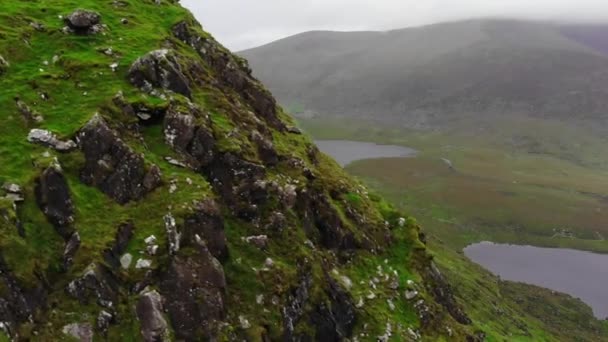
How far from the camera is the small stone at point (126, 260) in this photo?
27253 millimetres

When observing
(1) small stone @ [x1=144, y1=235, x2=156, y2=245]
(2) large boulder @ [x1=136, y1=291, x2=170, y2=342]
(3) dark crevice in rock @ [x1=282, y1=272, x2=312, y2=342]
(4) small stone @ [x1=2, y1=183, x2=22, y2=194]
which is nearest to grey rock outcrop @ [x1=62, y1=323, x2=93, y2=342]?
(2) large boulder @ [x1=136, y1=291, x2=170, y2=342]

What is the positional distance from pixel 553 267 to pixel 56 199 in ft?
513

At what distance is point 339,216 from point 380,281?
5692 millimetres

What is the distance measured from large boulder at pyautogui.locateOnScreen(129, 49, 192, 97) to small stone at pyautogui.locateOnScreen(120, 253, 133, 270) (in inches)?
517

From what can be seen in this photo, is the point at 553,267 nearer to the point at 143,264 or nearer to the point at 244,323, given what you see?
the point at 244,323

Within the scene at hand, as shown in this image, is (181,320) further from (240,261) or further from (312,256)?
(312,256)

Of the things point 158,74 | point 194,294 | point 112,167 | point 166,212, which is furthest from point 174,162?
point 194,294

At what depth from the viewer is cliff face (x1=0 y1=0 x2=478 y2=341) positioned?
25.9 m

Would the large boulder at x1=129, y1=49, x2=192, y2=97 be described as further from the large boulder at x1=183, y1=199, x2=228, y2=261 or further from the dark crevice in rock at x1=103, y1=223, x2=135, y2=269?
the dark crevice in rock at x1=103, y1=223, x2=135, y2=269

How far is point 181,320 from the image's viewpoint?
2684cm

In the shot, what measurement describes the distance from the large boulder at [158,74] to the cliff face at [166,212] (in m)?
0.11

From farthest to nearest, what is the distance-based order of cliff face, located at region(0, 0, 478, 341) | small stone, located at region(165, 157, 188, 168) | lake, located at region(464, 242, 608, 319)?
lake, located at region(464, 242, 608, 319) < small stone, located at region(165, 157, 188, 168) < cliff face, located at region(0, 0, 478, 341)

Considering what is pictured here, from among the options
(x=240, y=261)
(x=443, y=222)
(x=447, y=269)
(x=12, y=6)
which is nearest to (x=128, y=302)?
(x=240, y=261)

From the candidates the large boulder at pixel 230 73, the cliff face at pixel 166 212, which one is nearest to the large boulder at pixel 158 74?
the cliff face at pixel 166 212
